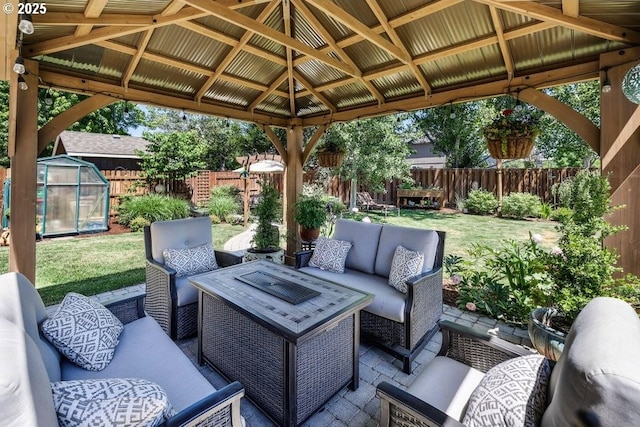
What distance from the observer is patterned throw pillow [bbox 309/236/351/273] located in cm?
360

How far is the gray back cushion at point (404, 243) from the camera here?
3.13 m

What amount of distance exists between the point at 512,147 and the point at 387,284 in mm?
1943

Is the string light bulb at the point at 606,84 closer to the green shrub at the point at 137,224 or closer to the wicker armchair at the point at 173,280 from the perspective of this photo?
the wicker armchair at the point at 173,280

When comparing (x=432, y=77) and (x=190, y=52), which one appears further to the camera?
(x=432, y=77)

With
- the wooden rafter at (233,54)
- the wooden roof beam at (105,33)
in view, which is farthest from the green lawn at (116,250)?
the wooden rafter at (233,54)

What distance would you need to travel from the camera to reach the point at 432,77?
4.05m

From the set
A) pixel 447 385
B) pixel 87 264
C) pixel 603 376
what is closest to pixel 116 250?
pixel 87 264

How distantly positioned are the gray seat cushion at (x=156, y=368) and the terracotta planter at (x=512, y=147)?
341 centimetres

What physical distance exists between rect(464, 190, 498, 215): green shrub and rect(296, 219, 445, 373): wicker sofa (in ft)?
26.0

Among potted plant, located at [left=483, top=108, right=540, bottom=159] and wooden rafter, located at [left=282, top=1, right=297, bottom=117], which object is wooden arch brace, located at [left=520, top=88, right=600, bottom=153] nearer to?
potted plant, located at [left=483, top=108, right=540, bottom=159]

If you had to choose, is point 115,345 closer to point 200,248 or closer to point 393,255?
point 200,248

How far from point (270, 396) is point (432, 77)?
3972 mm

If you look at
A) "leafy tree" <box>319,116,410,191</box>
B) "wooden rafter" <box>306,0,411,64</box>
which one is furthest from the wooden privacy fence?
"wooden rafter" <box>306,0,411,64</box>

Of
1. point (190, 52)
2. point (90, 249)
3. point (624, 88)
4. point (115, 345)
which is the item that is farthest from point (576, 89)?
point (90, 249)
